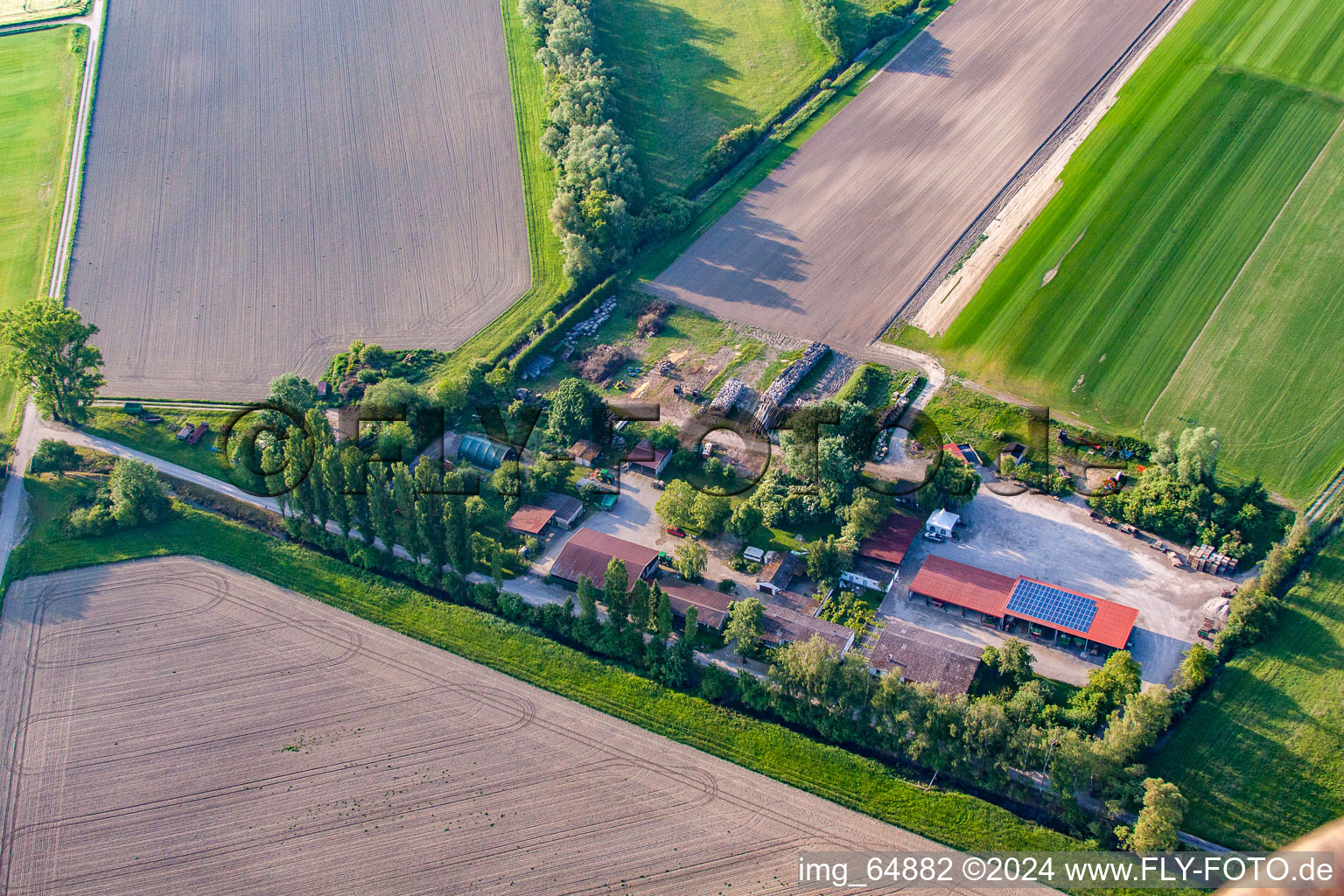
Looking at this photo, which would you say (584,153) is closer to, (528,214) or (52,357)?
(528,214)

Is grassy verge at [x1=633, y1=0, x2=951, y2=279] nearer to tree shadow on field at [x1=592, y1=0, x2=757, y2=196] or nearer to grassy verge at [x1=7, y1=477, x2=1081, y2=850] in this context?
tree shadow on field at [x1=592, y1=0, x2=757, y2=196]

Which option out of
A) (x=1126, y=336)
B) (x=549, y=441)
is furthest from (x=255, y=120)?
(x=1126, y=336)

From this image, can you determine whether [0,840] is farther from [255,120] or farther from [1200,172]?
[1200,172]

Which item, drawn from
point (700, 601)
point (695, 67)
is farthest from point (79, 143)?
point (700, 601)

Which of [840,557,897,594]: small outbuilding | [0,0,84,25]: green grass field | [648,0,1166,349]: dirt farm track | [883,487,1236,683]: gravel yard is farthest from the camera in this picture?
[0,0,84,25]: green grass field

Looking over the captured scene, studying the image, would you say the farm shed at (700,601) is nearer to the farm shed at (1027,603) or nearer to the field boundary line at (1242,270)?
the farm shed at (1027,603)

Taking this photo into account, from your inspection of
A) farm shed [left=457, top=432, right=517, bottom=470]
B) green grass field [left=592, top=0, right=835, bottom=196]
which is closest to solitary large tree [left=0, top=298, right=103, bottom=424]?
farm shed [left=457, top=432, right=517, bottom=470]

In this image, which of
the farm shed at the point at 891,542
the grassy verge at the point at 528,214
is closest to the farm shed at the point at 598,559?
the farm shed at the point at 891,542
